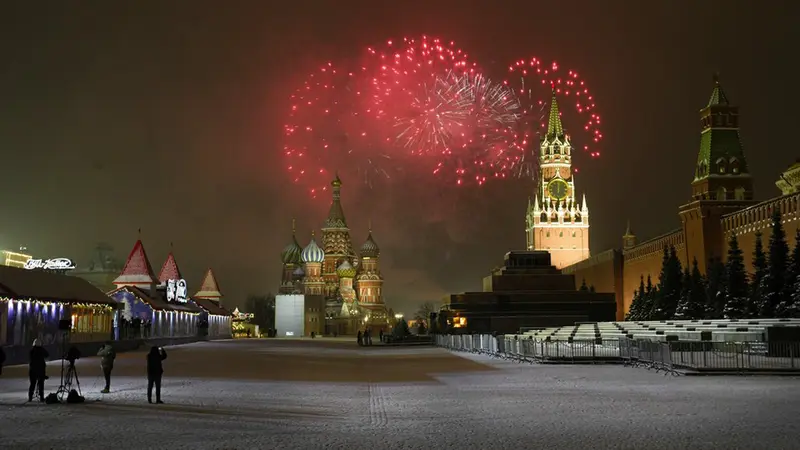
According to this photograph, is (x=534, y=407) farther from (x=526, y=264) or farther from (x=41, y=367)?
(x=526, y=264)

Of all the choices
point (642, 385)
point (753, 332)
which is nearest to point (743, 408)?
point (642, 385)

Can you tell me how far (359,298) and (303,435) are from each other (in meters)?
117

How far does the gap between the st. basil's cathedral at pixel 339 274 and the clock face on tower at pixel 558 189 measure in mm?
29234

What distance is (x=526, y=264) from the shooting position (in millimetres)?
82250

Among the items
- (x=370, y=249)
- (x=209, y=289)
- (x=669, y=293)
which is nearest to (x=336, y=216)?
(x=370, y=249)

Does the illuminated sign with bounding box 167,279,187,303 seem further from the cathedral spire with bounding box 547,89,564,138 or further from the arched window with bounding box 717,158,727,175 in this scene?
the cathedral spire with bounding box 547,89,564,138

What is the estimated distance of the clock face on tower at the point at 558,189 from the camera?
140375mm

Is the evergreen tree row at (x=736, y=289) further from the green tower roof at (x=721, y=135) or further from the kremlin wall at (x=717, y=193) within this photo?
the green tower roof at (x=721, y=135)

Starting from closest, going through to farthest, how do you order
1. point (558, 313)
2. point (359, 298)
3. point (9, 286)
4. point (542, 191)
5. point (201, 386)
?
1. point (201, 386)
2. point (9, 286)
3. point (558, 313)
4. point (359, 298)
5. point (542, 191)

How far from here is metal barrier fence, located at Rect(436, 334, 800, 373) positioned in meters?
24.5

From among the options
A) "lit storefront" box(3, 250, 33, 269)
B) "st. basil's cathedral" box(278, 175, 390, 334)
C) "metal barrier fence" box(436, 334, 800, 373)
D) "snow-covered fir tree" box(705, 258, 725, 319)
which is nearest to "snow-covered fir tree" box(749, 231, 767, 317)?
"snow-covered fir tree" box(705, 258, 725, 319)

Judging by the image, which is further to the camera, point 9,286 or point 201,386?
point 9,286

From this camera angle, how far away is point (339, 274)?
127625 millimetres

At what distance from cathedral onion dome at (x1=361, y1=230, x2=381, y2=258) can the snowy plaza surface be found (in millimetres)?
108204
